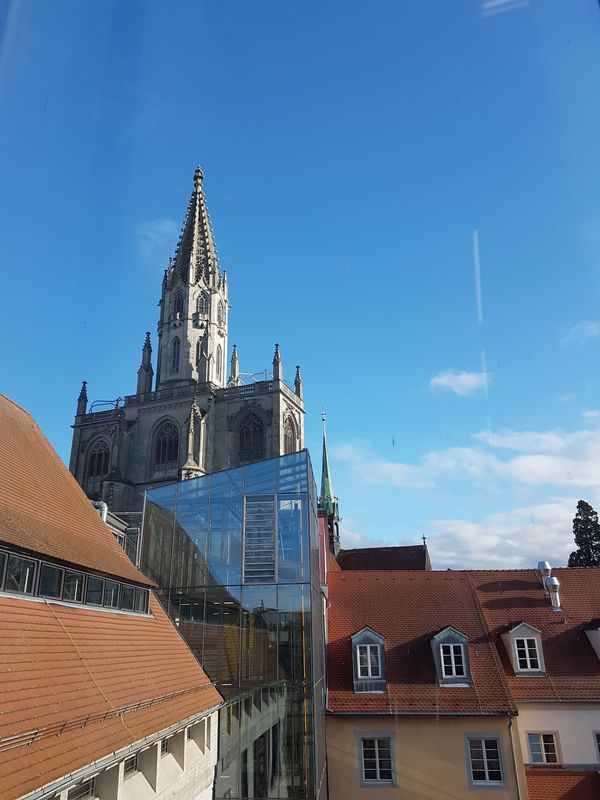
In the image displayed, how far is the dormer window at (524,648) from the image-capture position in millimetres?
19422

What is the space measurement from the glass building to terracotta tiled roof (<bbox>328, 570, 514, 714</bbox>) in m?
1.50

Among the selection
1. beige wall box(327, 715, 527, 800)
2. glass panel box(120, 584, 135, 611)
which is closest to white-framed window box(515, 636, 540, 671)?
beige wall box(327, 715, 527, 800)

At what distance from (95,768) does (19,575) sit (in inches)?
127

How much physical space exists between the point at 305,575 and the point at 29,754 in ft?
33.8

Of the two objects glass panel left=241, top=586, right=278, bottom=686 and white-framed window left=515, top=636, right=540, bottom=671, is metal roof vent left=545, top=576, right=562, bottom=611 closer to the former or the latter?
white-framed window left=515, top=636, right=540, bottom=671

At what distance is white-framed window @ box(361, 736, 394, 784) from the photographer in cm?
1741

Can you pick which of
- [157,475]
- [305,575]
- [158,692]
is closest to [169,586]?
[305,575]

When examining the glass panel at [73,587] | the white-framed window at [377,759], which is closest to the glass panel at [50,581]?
the glass panel at [73,587]

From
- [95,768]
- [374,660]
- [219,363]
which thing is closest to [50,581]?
[95,768]

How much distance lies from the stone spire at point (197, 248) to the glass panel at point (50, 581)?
50.5 meters

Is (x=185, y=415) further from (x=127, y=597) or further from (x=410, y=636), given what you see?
(x=127, y=597)

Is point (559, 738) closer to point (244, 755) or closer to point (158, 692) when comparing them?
point (244, 755)

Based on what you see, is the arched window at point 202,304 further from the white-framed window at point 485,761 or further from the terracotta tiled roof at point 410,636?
the white-framed window at point 485,761

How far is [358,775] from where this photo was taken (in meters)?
17.4
